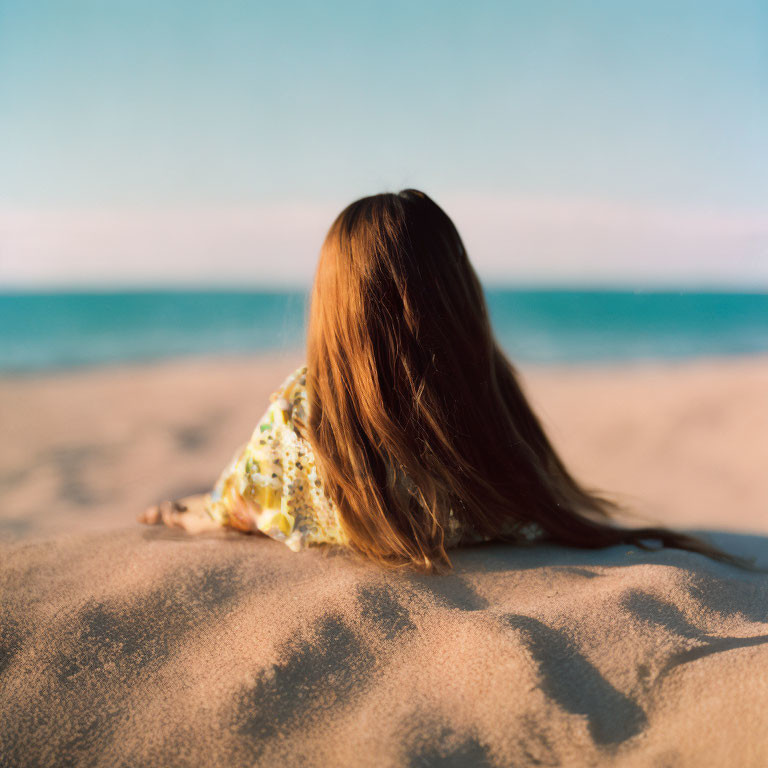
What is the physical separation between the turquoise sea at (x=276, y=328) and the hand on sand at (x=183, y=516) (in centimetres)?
743

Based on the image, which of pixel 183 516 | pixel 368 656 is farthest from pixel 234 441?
pixel 368 656

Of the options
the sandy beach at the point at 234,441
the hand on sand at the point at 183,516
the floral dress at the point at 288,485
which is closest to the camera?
the floral dress at the point at 288,485

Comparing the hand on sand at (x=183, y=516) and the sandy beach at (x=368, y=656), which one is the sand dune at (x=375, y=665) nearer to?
the sandy beach at (x=368, y=656)

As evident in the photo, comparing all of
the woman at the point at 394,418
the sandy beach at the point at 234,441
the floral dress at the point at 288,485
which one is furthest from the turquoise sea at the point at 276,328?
the floral dress at the point at 288,485

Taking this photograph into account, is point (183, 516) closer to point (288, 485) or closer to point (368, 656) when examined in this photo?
point (288, 485)

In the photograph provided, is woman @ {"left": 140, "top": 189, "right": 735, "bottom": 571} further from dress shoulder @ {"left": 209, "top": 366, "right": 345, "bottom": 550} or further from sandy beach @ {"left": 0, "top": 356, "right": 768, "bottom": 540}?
sandy beach @ {"left": 0, "top": 356, "right": 768, "bottom": 540}

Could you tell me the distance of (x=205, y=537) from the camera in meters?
2.30

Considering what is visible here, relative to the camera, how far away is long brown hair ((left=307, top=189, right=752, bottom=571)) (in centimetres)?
196

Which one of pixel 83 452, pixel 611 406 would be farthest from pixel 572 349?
pixel 83 452

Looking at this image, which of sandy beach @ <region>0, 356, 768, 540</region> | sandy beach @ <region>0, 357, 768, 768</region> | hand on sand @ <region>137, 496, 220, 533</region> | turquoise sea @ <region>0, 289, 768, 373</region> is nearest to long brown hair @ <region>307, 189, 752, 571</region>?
sandy beach @ <region>0, 357, 768, 768</region>

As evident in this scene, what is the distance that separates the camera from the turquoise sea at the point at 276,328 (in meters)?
14.5

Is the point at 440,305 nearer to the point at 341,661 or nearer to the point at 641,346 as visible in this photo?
the point at 341,661

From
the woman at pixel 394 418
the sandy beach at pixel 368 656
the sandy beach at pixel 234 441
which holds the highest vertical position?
the woman at pixel 394 418

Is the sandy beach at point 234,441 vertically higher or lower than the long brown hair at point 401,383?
lower
